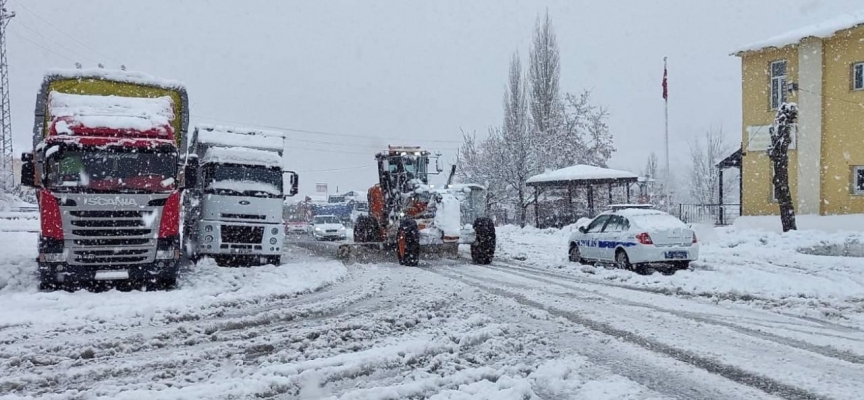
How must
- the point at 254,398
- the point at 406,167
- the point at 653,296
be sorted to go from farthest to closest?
the point at 406,167 < the point at 653,296 < the point at 254,398

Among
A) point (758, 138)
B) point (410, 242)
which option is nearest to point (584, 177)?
point (758, 138)

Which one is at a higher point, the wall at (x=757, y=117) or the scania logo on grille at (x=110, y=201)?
the wall at (x=757, y=117)

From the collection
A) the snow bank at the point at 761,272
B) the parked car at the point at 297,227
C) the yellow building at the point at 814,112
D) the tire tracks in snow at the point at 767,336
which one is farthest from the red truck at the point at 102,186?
the parked car at the point at 297,227

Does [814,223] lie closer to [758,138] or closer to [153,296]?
[758,138]

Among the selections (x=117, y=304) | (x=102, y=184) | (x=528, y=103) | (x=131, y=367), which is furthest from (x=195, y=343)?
(x=528, y=103)

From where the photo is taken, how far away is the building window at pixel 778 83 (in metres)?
25.8

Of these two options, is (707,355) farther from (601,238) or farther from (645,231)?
(601,238)

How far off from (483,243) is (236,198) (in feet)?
20.7

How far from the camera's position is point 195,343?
676cm

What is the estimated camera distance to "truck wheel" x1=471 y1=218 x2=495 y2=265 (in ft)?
53.4

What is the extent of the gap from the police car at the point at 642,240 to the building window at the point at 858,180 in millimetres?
13808

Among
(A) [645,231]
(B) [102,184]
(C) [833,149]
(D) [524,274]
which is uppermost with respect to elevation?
(C) [833,149]

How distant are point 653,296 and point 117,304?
8380mm

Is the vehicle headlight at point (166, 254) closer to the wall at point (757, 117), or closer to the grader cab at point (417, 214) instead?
the grader cab at point (417, 214)
